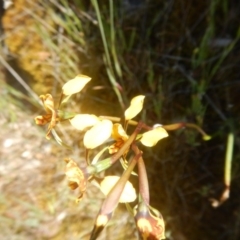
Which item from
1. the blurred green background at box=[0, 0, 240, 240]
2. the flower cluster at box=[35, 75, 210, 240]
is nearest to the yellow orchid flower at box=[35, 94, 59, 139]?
the flower cluster at box=[35, 75, 210, 240]

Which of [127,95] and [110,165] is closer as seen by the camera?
[110,165]

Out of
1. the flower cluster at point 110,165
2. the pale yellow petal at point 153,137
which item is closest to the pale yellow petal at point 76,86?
the flower cluster at point 110,165

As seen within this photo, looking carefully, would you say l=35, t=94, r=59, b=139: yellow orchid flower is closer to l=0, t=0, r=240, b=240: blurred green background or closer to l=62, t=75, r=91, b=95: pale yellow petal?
l=62, t=75, r=91, b=95: pale yellow petal

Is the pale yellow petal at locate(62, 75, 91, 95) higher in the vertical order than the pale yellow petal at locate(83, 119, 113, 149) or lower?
higher

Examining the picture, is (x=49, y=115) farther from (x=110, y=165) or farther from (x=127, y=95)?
(x=127, y=95)

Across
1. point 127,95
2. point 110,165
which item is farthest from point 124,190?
point 127,95
